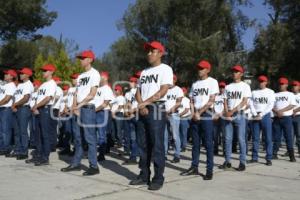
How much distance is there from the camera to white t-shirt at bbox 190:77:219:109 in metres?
7.36

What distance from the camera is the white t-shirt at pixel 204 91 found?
7.36 metres

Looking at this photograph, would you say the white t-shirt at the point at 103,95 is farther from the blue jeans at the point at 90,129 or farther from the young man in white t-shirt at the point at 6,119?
the blue jeans at the point at 90,129

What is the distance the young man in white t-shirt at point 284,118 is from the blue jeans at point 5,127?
20.7 feet

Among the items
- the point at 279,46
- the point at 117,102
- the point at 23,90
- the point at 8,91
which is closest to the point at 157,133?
the point at 23,90

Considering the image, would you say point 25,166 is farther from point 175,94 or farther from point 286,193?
point 286,193

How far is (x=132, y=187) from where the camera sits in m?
6.29

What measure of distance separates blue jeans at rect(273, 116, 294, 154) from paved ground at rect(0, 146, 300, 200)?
113 cm

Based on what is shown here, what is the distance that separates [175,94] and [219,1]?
2467 cm

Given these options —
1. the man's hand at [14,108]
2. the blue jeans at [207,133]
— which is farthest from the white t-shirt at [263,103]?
the man's hand at [14,108]

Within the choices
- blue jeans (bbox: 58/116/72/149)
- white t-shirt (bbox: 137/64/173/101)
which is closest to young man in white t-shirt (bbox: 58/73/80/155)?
blue jeans (bbox: 58/116/72/149)

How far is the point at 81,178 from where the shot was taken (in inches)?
273

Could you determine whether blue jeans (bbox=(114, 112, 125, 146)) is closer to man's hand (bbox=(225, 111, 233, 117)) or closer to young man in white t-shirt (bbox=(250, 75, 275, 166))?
young man in white t-shirt (bbox=(250, 75, 275, 166))

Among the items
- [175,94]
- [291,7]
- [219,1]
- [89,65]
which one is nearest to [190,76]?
[219,1]

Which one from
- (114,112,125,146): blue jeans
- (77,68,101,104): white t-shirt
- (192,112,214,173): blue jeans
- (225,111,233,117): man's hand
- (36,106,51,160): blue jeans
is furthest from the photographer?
(114,112,125,146): blue jeans
